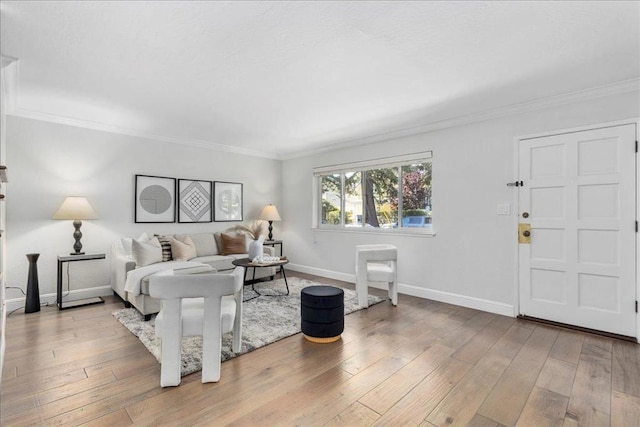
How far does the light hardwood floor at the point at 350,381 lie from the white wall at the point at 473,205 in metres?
0.77

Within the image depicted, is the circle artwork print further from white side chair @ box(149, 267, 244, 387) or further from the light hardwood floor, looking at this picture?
white side chair @ box(149, 267, 244, 387)

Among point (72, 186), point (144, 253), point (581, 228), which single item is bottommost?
point (144, 253)

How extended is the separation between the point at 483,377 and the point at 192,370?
6.76 feet

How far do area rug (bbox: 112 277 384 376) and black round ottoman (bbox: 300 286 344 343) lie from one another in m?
0.28

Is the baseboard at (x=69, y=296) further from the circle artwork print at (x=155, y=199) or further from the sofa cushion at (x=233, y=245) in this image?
the sofa cushion at (x=233, y=245)

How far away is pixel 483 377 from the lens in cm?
213

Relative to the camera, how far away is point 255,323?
10.2ft

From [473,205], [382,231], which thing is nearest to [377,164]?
[382,231]

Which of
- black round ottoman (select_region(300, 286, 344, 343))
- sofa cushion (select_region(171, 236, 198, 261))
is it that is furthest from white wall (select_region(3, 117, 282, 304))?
black round ottoman (select_region(300, 286, 344, 343))

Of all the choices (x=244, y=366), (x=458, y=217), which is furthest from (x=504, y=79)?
(x=244, y=366)

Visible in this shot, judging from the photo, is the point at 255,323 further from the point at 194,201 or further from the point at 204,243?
the point at 194,201

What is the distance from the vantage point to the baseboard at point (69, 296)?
3502 mm

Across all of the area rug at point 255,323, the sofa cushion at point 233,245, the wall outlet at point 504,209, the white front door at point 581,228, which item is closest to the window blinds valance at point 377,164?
the wall outlet at point 504,209

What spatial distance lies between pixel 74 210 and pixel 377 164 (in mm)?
3990
